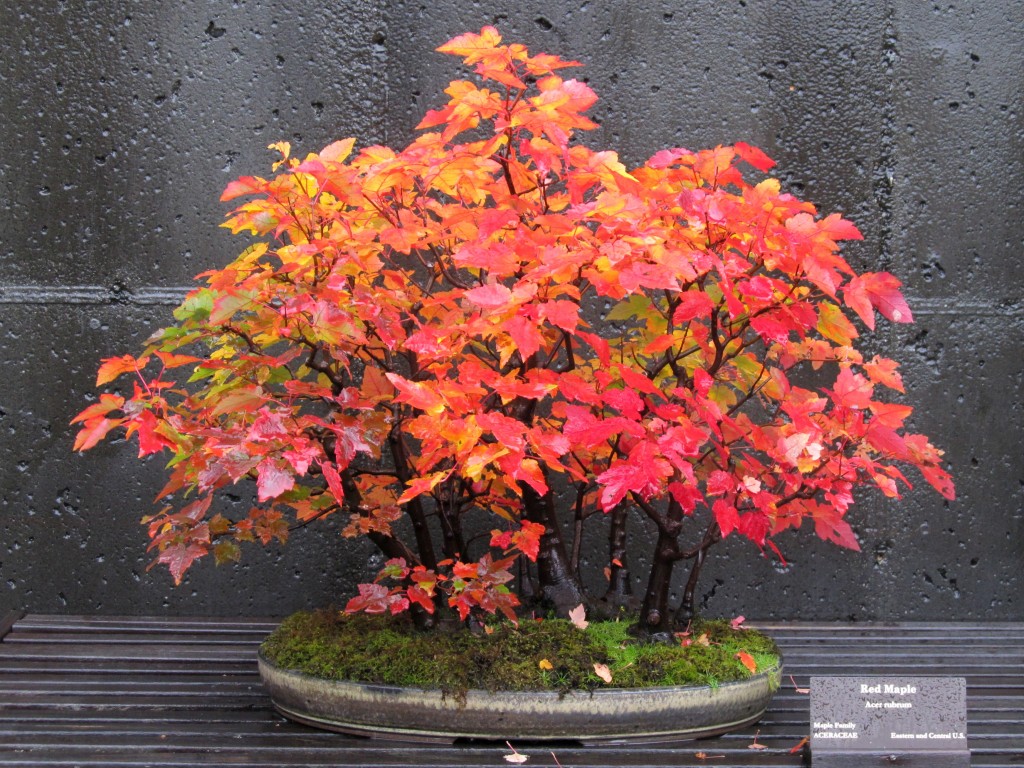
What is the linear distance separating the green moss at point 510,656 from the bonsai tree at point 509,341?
0.21 feet

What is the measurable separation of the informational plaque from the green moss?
16 centimetres

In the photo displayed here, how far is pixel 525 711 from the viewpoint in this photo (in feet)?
4.10

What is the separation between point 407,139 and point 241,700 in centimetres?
111

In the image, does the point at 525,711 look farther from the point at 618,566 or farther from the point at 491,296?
the point at 491,296

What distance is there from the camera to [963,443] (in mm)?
1990

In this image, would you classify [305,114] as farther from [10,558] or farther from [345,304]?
[10,558]

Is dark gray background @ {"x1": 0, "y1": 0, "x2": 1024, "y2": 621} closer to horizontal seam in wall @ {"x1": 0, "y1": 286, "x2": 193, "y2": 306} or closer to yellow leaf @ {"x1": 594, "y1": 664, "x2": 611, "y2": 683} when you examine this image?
horizontal seam in wall @ {"x1": 0, "y1": 286, "x2": 193, "y2": 306}

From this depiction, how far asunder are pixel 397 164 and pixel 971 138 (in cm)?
140

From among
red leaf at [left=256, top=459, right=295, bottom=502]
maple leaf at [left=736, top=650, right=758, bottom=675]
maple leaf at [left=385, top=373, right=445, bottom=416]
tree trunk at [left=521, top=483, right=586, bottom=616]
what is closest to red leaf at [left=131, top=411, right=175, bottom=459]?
red leaf at [left=256, top=459, right=295, bottom=502]

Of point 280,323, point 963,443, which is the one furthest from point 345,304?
point 963,443

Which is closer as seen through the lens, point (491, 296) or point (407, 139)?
point (491, 296)

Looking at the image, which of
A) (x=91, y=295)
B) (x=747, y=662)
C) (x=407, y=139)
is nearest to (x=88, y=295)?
(x=91, y=295)

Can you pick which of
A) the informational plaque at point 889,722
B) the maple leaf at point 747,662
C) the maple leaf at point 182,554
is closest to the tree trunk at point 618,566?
the maple leaf at point 747,662

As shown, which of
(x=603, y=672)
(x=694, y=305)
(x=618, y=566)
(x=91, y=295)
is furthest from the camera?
(x=91, y=295)
